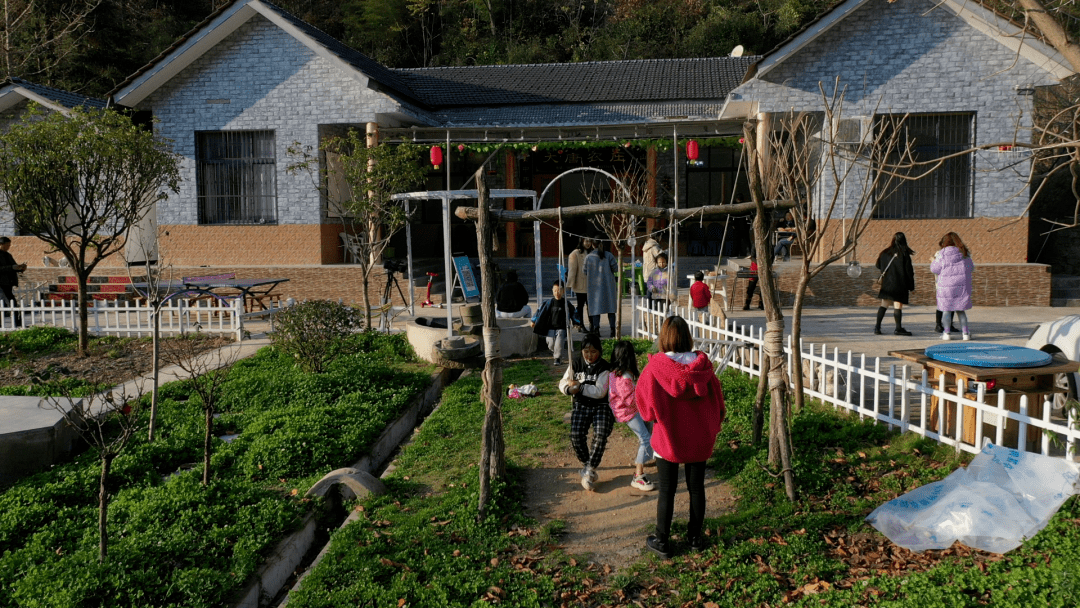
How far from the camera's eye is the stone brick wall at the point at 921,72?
664 inches

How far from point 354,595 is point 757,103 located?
1510 centimetres

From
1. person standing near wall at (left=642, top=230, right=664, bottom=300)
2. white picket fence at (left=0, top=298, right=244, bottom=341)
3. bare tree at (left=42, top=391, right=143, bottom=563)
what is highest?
person standing near wall at (left=642, top=230, right=664, bottom=300)

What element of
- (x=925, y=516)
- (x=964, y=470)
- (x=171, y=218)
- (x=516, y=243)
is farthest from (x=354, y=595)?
(x=516, y=243)

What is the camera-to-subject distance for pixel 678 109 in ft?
70.0

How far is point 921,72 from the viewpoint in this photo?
17047 millimetres

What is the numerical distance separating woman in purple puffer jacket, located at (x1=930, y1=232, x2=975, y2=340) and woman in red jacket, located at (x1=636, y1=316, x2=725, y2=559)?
23.8 feet

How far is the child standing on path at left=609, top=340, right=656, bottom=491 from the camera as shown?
6.44 m

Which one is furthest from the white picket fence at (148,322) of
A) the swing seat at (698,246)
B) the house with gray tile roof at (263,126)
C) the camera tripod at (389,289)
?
the swing seat at (698,246)

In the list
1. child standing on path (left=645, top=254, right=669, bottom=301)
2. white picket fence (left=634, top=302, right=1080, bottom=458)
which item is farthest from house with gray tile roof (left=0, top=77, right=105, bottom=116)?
white picket fence (left=634, top=302, right=1080, bottom=458)

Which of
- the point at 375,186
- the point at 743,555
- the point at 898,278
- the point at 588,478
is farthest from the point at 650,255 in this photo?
the point at 743,555

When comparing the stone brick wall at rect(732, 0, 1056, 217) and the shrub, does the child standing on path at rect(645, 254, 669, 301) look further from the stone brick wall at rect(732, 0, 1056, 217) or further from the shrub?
the shrub

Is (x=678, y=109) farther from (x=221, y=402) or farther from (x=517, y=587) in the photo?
(x=517, y=587)

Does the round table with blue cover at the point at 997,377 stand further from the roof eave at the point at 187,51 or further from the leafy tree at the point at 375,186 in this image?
the roof eave at the point at 187,51

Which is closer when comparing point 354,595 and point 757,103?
point 354,595
